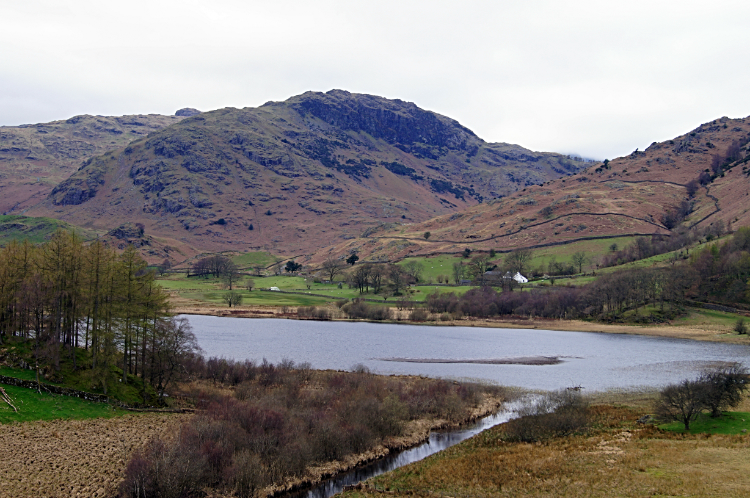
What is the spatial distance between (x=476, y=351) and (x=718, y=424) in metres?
46.3

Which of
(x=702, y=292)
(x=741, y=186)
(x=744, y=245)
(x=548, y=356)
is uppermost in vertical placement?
(x=741, y=186)

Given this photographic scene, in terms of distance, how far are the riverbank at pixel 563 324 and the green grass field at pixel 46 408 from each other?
67857 millimetres

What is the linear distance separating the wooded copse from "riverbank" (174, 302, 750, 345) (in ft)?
193

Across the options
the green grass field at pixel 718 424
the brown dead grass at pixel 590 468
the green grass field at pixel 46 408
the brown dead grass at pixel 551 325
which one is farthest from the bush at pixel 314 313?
the green grass field at pixel 718 424

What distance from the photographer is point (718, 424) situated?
34562 mm

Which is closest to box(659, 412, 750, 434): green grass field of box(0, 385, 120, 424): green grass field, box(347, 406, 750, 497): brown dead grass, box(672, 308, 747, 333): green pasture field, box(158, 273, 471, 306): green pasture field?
box(347, 406, 750, 497): brown dead grass

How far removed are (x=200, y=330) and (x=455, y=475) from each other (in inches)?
2881

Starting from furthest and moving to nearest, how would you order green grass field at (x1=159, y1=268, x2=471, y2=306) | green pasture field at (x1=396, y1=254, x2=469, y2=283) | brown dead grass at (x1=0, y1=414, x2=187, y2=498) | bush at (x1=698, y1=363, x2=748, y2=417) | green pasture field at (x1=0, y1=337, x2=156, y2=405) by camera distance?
green pasture field at (x1=396, y1=254, x2=469, y2=283), green grass field at (x1=159, y1=268, x2=471, y2=306), green pasture field at (x1=0, y1=337, x2=156, y2=405), bush at (x1=698, y1=363, x2=748, y2=417), brown dead grass at (x1=0, y1=414, x2=187, y2=498)

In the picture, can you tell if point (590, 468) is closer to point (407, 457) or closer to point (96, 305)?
point (407, 457)

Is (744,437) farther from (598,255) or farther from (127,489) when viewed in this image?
(598,255)

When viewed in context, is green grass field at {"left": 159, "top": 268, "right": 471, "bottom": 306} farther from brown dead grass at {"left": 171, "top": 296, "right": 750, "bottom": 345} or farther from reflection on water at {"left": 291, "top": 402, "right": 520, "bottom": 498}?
reflection on water at {"left": 291, "top": 402, "right": 520, "bottom": 498}

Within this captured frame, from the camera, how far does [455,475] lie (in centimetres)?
2941

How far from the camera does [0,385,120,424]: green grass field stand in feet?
105

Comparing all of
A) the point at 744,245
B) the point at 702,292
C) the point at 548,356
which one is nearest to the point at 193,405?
the point at 548,356
